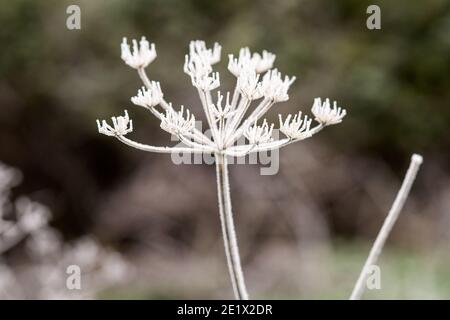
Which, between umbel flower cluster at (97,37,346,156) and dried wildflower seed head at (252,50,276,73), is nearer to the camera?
umbel flower cluster at (97,37,346,156)

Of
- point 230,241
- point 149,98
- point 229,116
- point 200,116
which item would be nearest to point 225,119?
point 229,116

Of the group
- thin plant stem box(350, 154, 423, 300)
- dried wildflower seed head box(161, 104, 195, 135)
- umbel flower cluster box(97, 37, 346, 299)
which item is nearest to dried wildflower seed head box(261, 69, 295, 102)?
umbel flower cluster box(97, 37, 346, 299)

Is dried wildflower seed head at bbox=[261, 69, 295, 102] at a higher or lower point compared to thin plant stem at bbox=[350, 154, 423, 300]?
higher

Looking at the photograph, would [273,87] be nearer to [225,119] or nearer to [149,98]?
[225,119]

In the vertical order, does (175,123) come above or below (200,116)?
below

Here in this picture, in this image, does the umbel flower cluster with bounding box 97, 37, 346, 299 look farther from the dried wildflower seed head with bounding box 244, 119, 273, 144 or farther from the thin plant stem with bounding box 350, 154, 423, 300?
the thin plant stem with bounding box 350, 154, 423, 300

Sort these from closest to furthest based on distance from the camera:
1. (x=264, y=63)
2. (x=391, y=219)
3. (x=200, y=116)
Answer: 1. (x=391, y=219)
2. (x=264, y=63)
3. (x=200, y=116)
